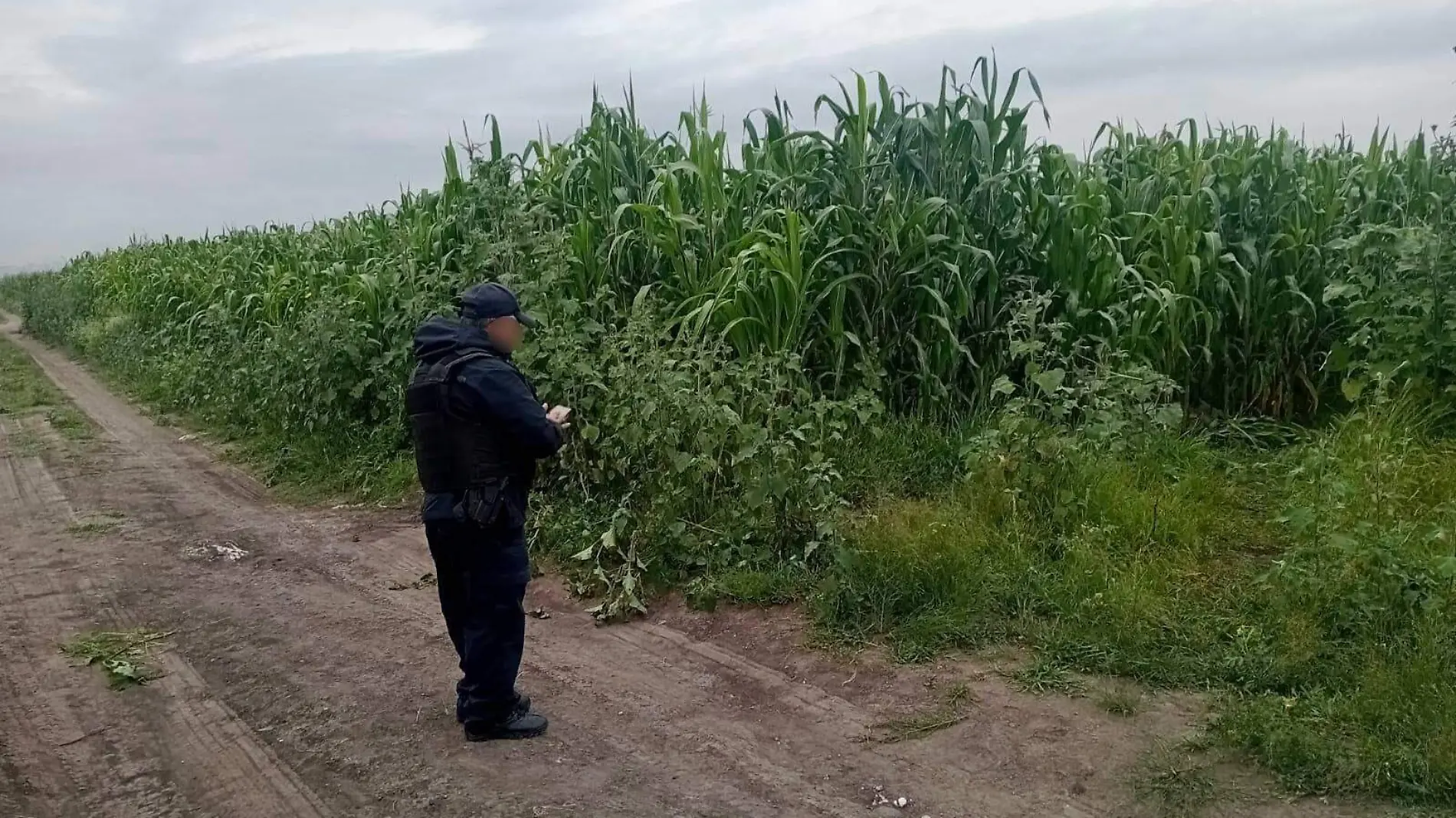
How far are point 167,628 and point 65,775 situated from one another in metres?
1.62

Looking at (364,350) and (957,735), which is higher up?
(364,350)

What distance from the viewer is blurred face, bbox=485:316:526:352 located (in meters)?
4.15

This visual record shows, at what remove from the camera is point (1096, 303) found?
7.00 metres

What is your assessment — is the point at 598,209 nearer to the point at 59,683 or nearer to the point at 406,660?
the point at 406,660

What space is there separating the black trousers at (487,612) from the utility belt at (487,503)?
11 centimetres

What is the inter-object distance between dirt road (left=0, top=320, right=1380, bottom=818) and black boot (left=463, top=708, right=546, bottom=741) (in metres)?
0.06

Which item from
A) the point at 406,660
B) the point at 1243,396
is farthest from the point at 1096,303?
the point at 406,660

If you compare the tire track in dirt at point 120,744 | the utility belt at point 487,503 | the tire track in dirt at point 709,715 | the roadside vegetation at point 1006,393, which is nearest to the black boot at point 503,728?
the tire track in dirt at point 709,715

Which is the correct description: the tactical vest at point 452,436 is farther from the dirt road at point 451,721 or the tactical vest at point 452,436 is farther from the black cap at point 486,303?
the dirt road at point 451,721

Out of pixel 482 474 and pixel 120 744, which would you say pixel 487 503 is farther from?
pixel 120 744

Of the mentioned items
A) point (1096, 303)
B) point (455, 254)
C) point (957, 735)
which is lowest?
point (957, 735)

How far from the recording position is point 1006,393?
5961 mm

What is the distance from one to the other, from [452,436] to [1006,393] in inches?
126

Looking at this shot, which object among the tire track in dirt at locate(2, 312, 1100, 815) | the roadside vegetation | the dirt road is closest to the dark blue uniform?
the dirt road
